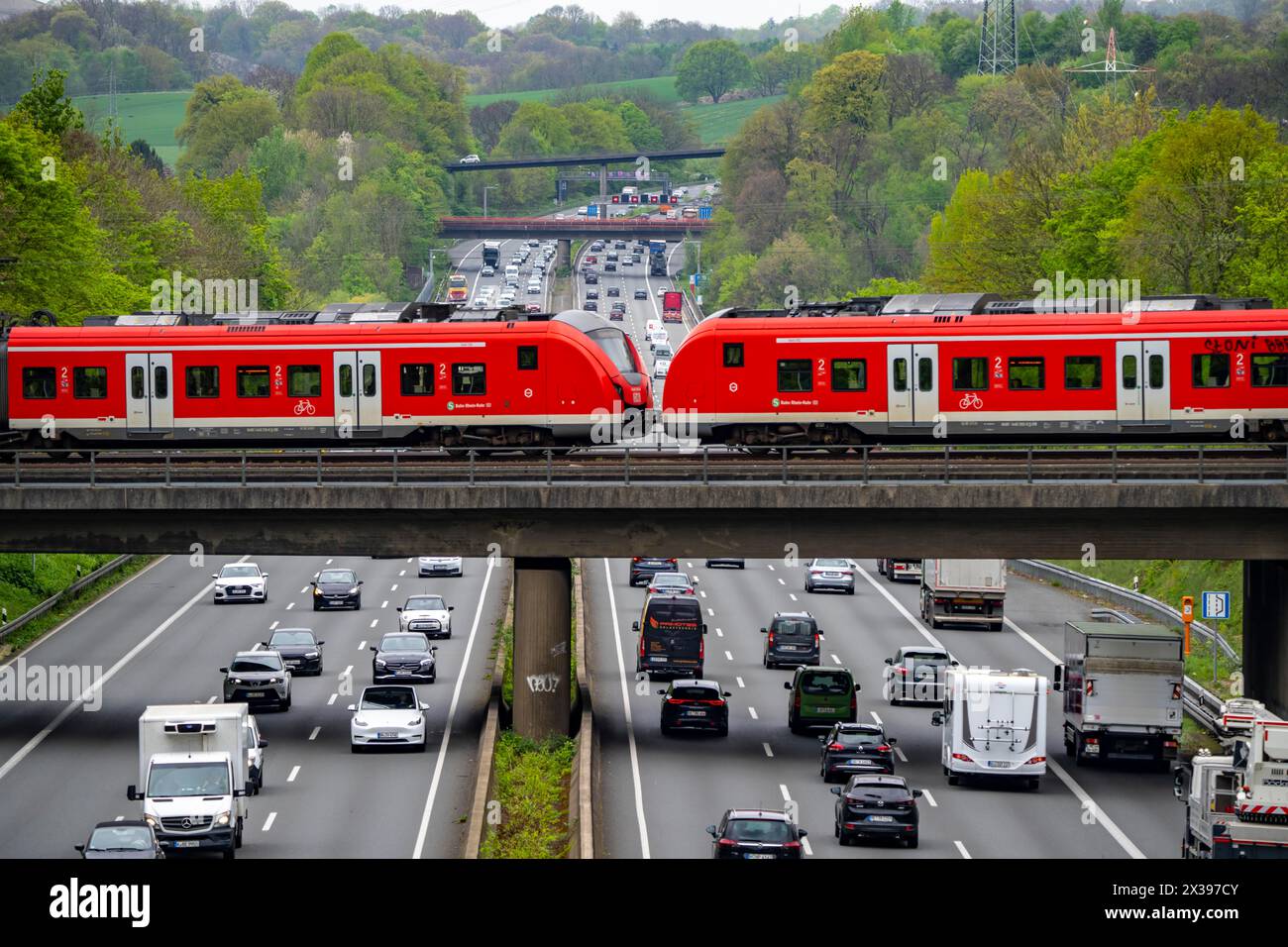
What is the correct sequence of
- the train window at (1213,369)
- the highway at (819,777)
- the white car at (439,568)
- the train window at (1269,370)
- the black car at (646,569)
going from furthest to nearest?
the white car at (439,568)
the black car at (646,569)
the train window at (1213,369)
the train window at (1269,370)
the highway at (819,777)

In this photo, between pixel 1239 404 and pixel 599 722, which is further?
pixel 599 722

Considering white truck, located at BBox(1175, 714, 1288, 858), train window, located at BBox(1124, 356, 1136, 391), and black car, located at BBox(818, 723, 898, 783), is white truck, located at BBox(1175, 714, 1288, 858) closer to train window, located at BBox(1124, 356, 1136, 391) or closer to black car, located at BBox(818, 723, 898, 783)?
black car, located at BBox(818, 723, 898, 783)

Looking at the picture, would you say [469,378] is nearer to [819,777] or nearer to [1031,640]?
[819,777]

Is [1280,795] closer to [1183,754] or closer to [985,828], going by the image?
[985,828]

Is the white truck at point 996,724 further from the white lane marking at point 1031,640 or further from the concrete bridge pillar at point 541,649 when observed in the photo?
the white lane marking at point 1031,640

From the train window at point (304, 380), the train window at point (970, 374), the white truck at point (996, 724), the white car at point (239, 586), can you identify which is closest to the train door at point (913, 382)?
the train window at point (970, 374)

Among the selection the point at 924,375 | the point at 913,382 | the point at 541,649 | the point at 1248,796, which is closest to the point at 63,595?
the point at 541,649

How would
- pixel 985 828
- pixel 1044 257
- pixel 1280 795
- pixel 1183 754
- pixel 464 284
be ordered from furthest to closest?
1. pixel 464 284
2. pixel 1044 257
3. pixel 1183 754
4. pixel 985 828
5. pixel 1280 795
